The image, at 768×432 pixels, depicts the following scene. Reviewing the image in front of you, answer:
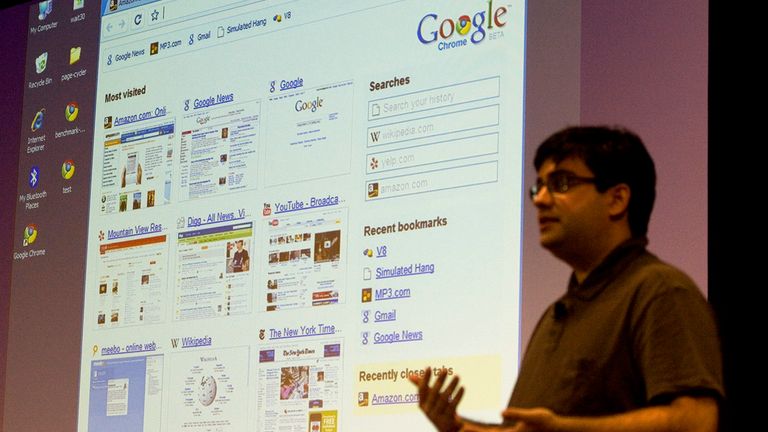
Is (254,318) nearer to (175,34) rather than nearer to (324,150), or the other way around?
(324,150)

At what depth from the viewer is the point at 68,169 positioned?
13.4ft

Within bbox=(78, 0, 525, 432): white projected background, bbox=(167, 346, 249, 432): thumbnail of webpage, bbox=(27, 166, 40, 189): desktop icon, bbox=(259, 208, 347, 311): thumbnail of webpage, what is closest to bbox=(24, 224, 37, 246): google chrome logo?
bbox=(27, 166, 40, 189): desktop icon

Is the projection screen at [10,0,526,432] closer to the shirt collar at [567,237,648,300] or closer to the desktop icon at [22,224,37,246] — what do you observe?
the desktop icon at [22,224,37,246]

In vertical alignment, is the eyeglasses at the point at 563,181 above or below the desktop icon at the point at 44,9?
below

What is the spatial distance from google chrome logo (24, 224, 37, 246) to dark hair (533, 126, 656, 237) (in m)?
2.60

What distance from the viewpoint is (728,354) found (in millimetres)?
2832

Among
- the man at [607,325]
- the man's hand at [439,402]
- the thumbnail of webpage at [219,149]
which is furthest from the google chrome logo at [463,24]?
the man's hand at [439,402]

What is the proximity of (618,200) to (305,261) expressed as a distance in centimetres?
156

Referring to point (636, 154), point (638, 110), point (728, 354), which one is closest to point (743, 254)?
point (728, 354)

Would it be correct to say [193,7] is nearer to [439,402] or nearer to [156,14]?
[156,14]

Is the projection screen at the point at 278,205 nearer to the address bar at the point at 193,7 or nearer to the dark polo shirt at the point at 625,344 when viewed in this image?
the address bar at the point at 193,7

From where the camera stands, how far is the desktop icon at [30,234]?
4168 millimetres

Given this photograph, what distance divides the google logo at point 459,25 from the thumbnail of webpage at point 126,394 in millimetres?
1250

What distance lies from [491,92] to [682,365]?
1.49 meters
